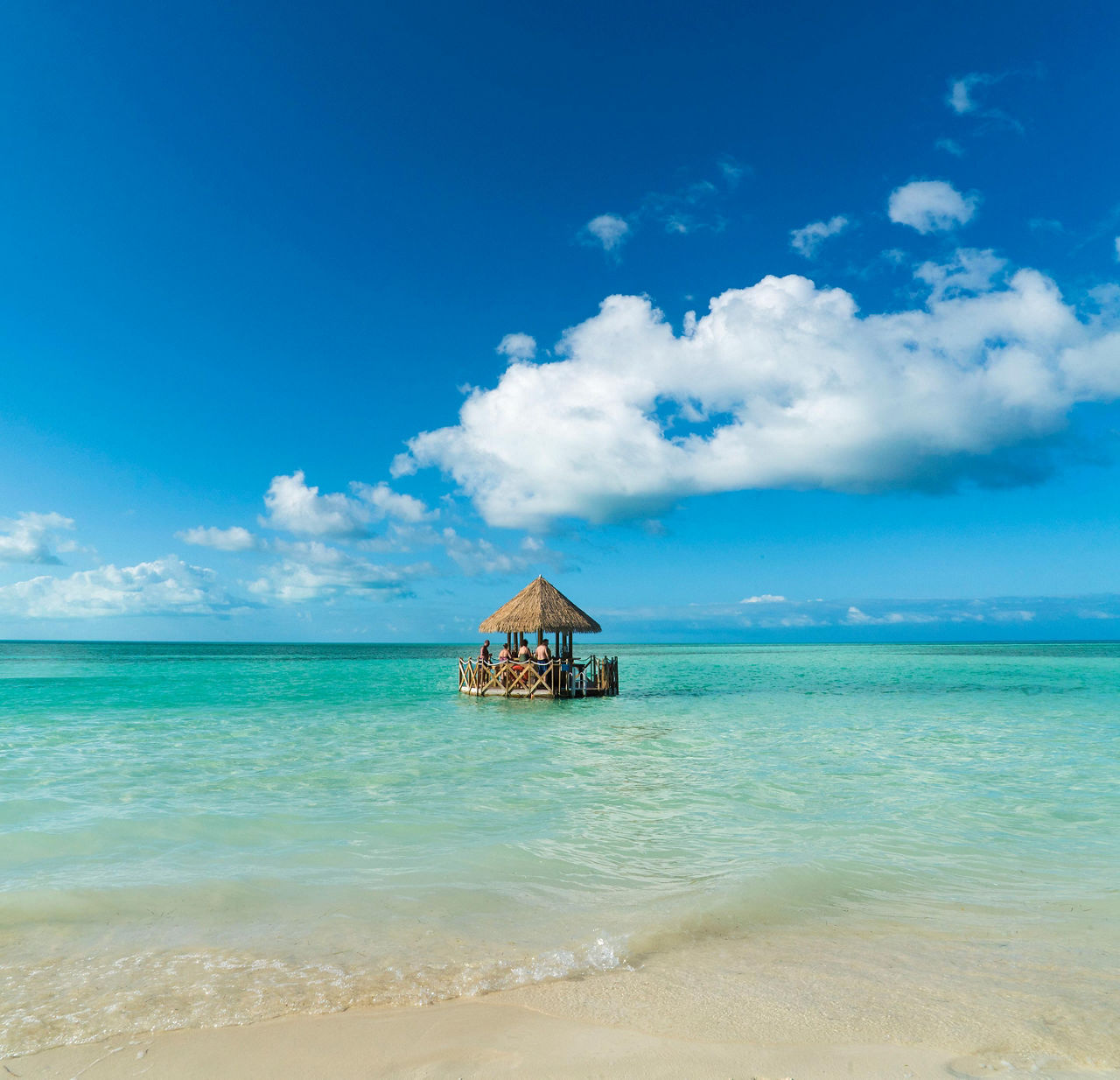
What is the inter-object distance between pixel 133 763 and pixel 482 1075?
38.9 feet

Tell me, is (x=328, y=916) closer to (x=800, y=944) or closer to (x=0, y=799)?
(x=800, y=944)

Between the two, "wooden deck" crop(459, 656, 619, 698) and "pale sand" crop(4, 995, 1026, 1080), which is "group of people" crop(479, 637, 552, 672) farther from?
"pale sand" crop(4, 995, 1026, 1080)

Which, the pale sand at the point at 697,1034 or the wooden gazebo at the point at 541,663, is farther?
the wooden gazebo at the point at 541,663

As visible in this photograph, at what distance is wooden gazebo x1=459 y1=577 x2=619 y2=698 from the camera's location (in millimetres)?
24922

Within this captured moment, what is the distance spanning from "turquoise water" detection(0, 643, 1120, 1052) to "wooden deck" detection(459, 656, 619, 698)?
751cm

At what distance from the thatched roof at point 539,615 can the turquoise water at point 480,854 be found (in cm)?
758

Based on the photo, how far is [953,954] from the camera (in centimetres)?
501

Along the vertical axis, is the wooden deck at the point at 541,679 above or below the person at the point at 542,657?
below

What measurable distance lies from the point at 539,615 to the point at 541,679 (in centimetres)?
220

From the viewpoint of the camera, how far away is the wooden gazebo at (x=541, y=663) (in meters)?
24.9

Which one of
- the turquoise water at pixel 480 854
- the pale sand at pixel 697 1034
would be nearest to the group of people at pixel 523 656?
the turquoise water at pixel 480 854

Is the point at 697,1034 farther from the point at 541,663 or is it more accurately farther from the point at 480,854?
the point at 541,663

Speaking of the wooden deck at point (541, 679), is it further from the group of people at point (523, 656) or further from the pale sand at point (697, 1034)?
the pale sand at point (697, 1034)

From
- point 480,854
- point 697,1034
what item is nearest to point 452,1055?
point 697,1034
